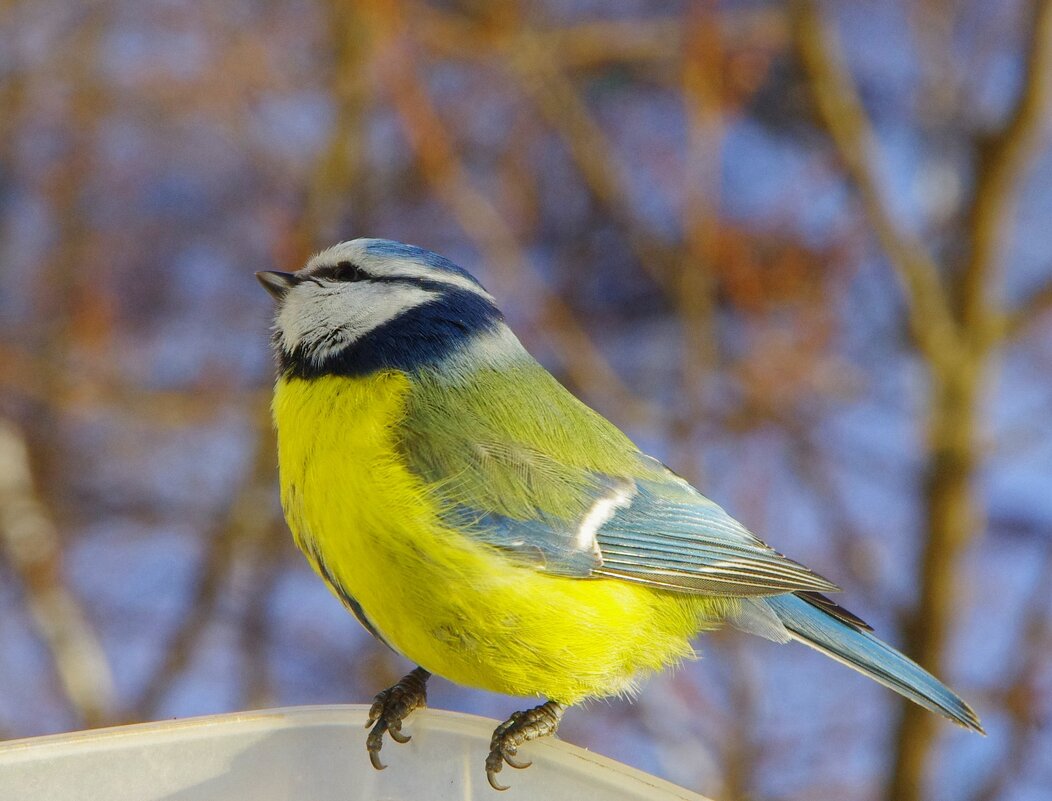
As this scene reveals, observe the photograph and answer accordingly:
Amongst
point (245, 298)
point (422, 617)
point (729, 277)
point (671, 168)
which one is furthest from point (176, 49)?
point (422, 617)

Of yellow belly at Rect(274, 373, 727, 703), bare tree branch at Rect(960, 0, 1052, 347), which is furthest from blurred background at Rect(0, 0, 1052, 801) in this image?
yellow belly at Rect(274, 373, 727, 703)

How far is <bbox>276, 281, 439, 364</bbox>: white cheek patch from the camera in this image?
131 cm

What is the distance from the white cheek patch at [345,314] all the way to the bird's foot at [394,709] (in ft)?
1.24

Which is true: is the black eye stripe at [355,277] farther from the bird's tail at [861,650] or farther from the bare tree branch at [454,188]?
the bare tree branch at [454,188]

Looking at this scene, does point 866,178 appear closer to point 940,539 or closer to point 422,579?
point 940,539

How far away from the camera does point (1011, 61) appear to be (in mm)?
2738

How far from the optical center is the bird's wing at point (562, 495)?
121 centimetres

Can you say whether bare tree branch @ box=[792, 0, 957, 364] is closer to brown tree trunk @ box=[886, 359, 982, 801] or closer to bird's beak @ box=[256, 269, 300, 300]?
brown tree trunk @ box=[886, 359, 982, 801]

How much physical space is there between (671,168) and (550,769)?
6.06 ft

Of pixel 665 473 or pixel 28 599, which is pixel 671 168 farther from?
pixel 28 599

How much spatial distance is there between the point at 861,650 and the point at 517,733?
1.39 feet

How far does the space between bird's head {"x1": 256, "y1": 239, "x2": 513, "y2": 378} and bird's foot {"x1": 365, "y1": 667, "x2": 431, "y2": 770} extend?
357 mm

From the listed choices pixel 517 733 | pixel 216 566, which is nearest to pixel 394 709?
pixel 517 733

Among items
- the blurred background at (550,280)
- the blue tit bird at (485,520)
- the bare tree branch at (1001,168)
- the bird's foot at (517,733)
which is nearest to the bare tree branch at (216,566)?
the blurred background at (550,280)
